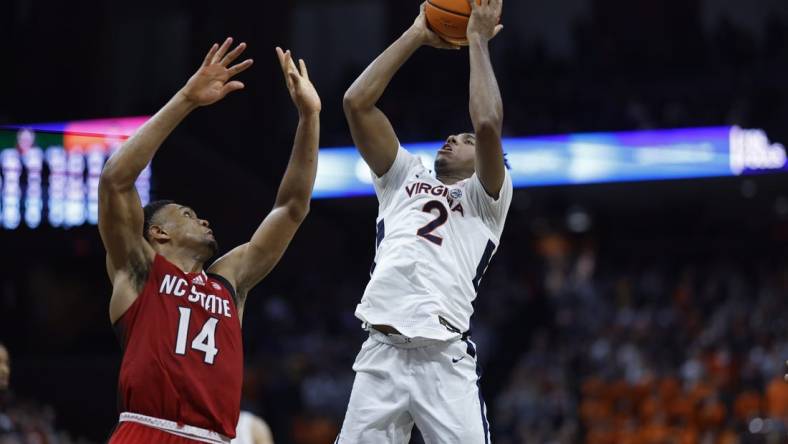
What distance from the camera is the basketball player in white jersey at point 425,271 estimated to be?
5.46 m

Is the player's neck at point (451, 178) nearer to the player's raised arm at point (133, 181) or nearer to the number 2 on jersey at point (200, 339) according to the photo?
the player's raised arm at point (133, 181)

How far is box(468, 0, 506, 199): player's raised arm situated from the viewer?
216 inches

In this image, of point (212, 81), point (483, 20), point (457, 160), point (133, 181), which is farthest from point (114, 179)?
point (483, 20)

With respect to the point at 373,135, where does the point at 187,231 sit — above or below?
below

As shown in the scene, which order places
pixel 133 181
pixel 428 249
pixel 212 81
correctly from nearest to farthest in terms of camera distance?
1. pixel 133 181
2. pixel 212 81
3. pixel 428 249

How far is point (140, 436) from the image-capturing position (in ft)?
16.4

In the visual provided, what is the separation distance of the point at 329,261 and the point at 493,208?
1573 centimetres

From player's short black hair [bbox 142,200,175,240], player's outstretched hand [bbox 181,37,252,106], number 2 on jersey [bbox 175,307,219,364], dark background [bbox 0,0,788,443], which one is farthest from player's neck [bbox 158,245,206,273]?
dark background [bbox 0,0,788,443]

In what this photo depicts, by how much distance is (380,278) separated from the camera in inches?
219

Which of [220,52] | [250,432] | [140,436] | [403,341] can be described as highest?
[220,52]

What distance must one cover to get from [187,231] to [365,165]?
38.8 ft

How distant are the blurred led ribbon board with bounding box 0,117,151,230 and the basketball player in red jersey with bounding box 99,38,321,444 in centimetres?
824

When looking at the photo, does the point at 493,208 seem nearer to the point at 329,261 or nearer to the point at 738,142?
the point at 738,142

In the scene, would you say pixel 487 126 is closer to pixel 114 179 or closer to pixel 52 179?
pixel 114 179
